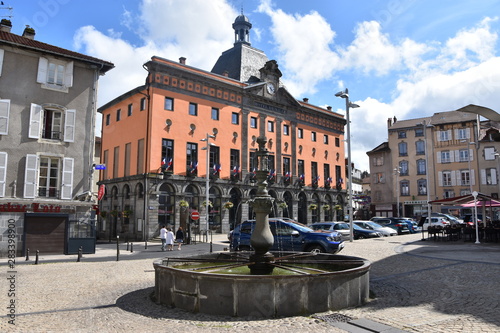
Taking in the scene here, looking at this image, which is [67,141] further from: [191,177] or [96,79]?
[191,177]

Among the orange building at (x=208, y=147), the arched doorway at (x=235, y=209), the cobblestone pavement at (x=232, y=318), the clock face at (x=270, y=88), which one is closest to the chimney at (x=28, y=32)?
the orange building at (x=208, y=147)

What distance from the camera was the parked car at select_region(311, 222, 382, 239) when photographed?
26428 millimetres

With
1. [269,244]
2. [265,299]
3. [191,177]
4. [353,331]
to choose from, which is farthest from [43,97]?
[353,331]

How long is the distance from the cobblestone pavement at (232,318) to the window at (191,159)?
22.1 m

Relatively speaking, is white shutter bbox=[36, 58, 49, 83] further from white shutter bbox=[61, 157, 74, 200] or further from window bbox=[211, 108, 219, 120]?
window bbox=[211, 108, 219, 120]

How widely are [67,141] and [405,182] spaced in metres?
52.4

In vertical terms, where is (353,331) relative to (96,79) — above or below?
below

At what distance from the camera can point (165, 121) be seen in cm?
3472

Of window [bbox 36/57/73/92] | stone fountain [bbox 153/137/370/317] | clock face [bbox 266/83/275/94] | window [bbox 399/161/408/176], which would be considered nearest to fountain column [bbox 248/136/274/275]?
stone fountain [bbox 153/137/370/317]

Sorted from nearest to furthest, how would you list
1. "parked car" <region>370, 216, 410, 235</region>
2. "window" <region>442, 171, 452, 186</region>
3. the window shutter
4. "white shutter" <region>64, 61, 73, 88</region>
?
"white shutter" <region>64, 61, 73, 88</region> < "parked car" <region>370, 216, 410, 235</region> < the window shutter < "window" <region>442, 171, 452, 186</region>

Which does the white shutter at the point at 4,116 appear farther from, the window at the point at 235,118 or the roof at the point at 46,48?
the window at the point at 235,118

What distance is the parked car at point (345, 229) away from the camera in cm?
2643

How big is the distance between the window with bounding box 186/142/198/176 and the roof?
13.5 m

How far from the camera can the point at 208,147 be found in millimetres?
30656
